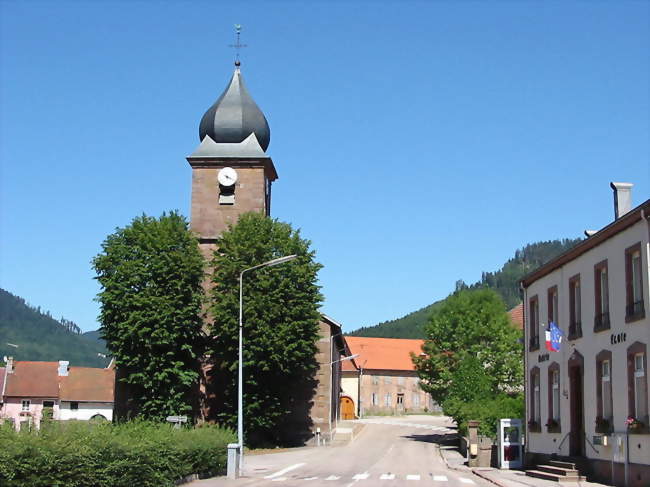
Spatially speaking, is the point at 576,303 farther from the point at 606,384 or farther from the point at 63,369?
the point at 63,369

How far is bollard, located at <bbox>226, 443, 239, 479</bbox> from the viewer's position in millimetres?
28250

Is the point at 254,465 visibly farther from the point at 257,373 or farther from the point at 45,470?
the point at 45,470

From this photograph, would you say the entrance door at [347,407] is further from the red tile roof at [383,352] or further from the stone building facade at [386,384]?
the red tile roof at [383,352]

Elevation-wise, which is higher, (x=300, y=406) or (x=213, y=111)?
(x=213, y=111)

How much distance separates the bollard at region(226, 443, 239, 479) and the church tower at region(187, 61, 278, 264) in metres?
26.2

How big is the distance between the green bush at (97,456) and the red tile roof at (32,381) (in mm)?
56932

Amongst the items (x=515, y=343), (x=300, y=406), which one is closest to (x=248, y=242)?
(x=300, y=406)

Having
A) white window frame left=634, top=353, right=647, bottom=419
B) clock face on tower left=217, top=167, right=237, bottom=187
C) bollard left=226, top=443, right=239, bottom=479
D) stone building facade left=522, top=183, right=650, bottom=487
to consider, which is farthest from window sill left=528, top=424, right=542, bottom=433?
clock face on tower left=217, top=167, right=237, bottom=187

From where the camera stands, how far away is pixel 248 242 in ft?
160

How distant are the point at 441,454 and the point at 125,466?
26637 mm

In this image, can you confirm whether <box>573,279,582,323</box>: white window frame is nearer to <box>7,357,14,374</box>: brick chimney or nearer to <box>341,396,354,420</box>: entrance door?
<box>341,396,354,420</box>: entrance door

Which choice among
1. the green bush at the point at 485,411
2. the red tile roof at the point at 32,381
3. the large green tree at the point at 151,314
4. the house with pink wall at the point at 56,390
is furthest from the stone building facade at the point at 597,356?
the red tile roof at the point at 32,381

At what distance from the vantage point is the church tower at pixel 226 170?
54.8 m

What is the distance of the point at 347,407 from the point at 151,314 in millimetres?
43391
